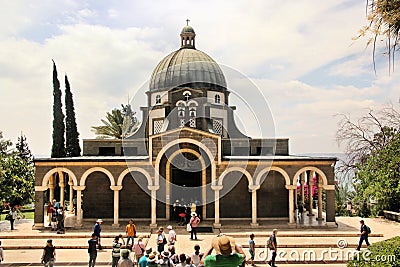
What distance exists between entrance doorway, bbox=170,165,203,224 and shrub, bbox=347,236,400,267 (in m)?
15.8

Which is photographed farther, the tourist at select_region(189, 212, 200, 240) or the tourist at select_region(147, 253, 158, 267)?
the tourist at select_region(189, 212, 200, 240)

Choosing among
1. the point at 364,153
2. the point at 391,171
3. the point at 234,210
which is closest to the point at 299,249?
the point at 234,210

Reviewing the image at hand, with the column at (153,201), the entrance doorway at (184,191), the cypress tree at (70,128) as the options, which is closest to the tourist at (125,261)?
the column at (153,201)

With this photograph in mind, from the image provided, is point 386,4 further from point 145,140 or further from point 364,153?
point 364,153

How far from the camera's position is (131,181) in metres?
27.5

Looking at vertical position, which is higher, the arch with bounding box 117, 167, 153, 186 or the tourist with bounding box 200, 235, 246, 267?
the arch with bounding box 117, 167, 153, 186

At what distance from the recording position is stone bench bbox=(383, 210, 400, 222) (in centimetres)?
2790

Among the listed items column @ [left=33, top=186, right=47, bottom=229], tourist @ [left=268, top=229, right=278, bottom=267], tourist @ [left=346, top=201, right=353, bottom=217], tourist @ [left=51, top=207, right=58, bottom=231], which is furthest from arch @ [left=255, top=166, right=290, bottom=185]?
column @ [left=33, top=186, right=47, bottom=229]

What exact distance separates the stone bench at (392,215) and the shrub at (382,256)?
19.2 metres

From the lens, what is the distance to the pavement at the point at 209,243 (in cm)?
1703

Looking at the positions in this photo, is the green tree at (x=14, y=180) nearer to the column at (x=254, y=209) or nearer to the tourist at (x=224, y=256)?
the column at (x=254, y=209)

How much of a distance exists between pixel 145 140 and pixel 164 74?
817 centimetres

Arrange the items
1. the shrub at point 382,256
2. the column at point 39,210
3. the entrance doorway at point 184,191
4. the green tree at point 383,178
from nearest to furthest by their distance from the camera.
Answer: the shrub at point 382,256
the column at point 39,210
the entrance doorway at point 184,191
the green tree at point 383,178

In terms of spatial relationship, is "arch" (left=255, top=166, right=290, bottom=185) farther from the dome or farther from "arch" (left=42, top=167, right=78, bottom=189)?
the dome
